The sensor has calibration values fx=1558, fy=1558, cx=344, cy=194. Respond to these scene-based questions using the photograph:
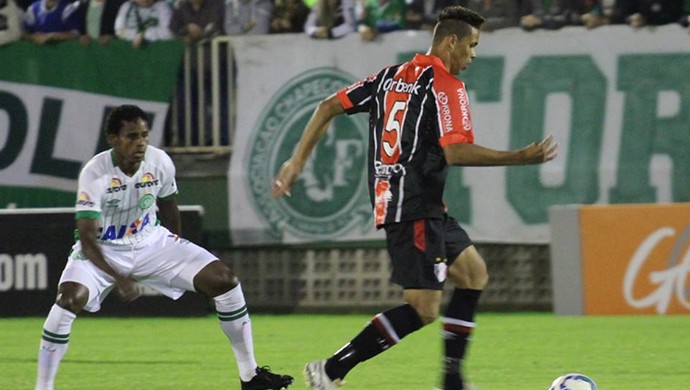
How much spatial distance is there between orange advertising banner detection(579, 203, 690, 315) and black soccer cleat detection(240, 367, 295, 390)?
609 cm

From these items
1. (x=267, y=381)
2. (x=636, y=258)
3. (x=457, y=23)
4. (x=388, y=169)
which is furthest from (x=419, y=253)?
(x=636, y=258)

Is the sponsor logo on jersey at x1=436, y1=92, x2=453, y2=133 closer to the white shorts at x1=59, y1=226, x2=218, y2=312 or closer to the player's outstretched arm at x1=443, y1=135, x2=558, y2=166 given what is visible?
the player's outstretched arm at x1=443, y1=135, x2=558, y2=166

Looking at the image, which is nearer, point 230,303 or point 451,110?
point 451,110

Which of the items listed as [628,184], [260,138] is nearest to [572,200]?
[628,184]

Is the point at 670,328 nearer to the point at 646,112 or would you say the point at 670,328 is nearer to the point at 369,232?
the point at 646,112

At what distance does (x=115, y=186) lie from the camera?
8609 millimetres

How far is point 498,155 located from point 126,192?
2317 millimetres

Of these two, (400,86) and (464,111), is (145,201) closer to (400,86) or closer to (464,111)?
(400,86)

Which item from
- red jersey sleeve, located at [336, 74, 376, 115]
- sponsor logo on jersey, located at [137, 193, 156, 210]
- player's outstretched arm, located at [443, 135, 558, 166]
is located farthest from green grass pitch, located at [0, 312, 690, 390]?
player's outstretched arm, located at [443, 135, 558, 166]

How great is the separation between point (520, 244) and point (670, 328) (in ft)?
7.59

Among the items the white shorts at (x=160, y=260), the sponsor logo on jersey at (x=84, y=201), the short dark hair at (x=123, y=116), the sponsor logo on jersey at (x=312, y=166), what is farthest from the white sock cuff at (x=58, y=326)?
the sponsor logo on jersey at (x=312, y=166)

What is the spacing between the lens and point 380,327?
775 cm

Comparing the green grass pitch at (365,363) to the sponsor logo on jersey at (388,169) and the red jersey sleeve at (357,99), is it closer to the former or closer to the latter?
the sponsor logo on jersey at (388,169)

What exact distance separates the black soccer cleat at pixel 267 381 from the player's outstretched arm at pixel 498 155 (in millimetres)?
1716
